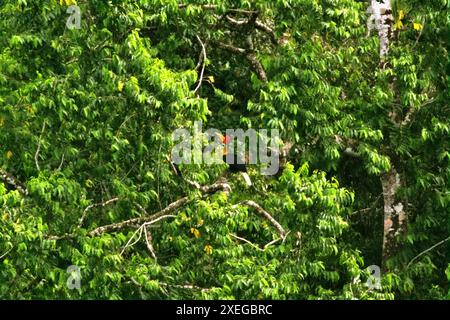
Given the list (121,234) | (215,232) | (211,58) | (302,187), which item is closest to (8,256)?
(121,234)

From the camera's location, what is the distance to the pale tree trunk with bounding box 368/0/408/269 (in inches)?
477

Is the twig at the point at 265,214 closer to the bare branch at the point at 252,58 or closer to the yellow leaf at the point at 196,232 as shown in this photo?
the yellow leaf at the point at 196,232

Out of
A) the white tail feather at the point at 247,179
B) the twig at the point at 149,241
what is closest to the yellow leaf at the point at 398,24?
the white tail feather at the point at 247,179

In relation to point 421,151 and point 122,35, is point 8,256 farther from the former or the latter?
point 421,151

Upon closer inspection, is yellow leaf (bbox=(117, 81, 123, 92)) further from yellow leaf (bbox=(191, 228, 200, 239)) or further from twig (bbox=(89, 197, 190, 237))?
yellow leaf (bbox=(191, 228, 200, 239))

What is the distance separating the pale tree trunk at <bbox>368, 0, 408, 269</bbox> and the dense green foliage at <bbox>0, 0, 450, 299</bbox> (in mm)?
95

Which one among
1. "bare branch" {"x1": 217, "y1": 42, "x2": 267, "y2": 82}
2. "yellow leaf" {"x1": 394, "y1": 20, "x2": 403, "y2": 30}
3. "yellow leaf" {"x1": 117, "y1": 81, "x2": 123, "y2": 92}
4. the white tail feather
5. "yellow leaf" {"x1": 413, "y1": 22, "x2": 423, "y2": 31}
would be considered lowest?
the white tail feather

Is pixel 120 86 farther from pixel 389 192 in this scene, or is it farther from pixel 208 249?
pixel 389 192

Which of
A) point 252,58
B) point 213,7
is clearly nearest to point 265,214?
point 252,58

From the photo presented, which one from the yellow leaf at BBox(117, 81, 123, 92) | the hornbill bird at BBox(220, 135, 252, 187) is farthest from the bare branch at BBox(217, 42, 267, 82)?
the yellow leaf at BBox(117, 81, 123, 92)

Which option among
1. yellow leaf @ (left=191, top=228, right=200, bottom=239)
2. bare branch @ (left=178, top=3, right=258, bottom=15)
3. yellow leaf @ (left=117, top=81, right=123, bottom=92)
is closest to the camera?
yellow leaf @ (left=117, top=81, right=123, bottom=92)

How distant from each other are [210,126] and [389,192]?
6.21 feet

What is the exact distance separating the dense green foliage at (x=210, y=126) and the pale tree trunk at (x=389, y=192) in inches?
3.7

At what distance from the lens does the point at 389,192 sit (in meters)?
12.2
